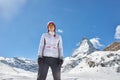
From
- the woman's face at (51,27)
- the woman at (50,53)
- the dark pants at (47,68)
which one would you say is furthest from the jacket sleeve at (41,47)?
the woman's face at (51,27)

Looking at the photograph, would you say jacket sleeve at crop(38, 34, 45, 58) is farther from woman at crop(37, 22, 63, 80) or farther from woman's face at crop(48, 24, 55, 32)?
woman's face at crop(48, 24, 55, 32)

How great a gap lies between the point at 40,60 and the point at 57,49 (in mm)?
582

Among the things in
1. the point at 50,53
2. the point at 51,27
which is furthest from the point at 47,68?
the point at 51,27

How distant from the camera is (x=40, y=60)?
928 cm

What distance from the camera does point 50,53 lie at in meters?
9.45

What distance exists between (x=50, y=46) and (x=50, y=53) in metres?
0.24

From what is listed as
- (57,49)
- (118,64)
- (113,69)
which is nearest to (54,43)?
(57,49)

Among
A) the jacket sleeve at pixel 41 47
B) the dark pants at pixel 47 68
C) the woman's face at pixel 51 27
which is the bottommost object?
the dark pants at pixel 47 68

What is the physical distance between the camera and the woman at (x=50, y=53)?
9324 mm

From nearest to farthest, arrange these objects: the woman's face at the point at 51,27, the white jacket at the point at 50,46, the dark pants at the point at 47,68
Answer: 1. the dark pants at the point at 47,68
2. the white jacket at the point at 50,46
3. the woman's face at the point at 51,27

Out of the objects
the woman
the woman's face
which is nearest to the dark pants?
the woman

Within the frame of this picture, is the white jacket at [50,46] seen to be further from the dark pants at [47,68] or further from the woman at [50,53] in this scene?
the dark pants at [47,68]

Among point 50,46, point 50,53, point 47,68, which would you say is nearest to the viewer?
point 47,68

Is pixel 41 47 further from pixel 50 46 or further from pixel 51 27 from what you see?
pixel 51 27
